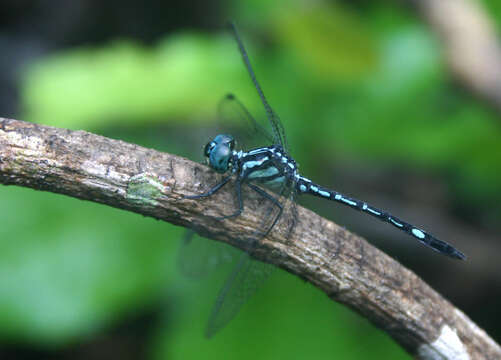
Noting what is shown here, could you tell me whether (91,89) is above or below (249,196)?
above

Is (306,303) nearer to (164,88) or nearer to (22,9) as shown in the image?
(164,88)

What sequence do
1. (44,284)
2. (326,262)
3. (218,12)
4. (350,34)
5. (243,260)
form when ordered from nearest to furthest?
(326,262), (243,260), (44,284), (350,34), (218,12)

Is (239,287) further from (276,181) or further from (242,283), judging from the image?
(276,181)

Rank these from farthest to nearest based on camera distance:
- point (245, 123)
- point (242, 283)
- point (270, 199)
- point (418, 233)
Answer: point (245, 123), point (418, 233), point (242, 283), point (270, 199)

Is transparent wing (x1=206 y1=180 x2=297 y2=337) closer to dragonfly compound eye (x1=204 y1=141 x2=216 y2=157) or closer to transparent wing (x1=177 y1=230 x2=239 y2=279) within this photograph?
transparent wing (x1=177 y1=230 x2=239 y2=279)

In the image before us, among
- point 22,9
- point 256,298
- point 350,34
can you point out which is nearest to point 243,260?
point 256,298

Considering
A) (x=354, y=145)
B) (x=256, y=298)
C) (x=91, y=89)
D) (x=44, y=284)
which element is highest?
(x=354, y=145)

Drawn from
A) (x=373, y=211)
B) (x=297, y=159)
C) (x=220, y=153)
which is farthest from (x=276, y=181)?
(x=297, y=159)
